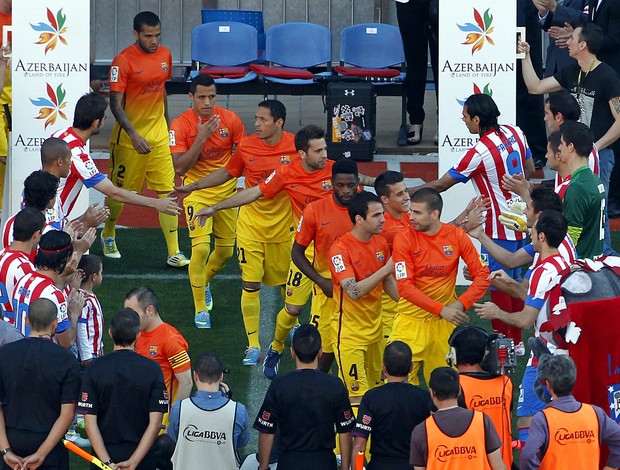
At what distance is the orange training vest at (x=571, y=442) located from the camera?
21.7 ft

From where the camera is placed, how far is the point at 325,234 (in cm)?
912

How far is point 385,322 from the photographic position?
9375 mm

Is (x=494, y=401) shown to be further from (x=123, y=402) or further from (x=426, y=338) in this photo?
(x=123, y=402)

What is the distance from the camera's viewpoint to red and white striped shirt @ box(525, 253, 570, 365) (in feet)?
25.0

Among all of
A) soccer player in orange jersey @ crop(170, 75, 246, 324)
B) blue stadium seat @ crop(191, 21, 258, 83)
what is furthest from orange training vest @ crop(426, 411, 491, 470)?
blue stadium seat @ crop(191, 21, 258, 83)

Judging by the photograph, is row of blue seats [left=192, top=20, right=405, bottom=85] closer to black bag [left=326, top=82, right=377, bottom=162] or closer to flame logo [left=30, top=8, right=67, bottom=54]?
black bag [left=326, top=82, right=377, bottom=162]

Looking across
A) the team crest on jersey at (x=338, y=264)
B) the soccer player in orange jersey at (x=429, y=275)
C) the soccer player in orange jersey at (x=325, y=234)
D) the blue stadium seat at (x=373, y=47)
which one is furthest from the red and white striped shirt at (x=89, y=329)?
the blue stadium seat at (x=373, y=47)

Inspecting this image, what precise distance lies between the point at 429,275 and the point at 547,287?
1.03 metres

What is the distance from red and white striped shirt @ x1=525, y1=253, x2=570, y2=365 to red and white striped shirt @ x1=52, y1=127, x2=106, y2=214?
4.07 meters

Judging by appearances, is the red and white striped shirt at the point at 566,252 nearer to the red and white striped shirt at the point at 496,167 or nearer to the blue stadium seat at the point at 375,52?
the red and white striped shirt at the point at 496,167

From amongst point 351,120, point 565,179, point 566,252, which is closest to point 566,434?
point 566,252

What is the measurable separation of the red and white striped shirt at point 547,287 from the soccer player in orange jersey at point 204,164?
396 centimetres

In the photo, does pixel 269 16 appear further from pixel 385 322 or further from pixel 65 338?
pixel 65 338

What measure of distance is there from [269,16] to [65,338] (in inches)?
519
